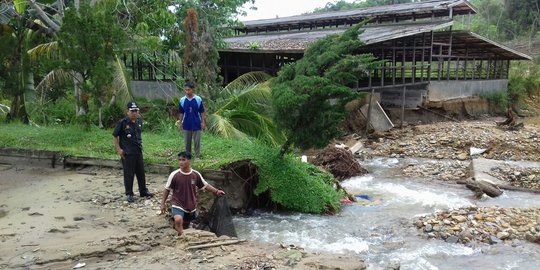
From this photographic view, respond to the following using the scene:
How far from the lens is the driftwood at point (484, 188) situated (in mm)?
11035

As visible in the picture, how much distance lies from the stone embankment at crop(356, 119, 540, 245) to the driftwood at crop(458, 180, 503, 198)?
1.21 m

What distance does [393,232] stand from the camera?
8500 millimetres

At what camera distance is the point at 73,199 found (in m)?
7.39

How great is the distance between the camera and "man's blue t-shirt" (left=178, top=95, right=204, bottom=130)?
841cm

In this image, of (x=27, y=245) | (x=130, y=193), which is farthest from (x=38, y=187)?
(x=27, y=245)

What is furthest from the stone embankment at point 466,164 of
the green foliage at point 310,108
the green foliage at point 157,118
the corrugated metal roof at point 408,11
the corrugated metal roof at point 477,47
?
the green foliage at point 157,118

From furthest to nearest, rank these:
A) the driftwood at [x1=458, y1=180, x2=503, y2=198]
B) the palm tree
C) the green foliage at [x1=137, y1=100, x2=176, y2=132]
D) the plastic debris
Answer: the green foliage at [x1=137, y1=100, x2=176, y2=132] → the palm tree → the driftwood at [x1=458, y1=180, x2=503, y2=198] → the plastic debris

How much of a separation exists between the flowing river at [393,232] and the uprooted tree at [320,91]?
5.31ft

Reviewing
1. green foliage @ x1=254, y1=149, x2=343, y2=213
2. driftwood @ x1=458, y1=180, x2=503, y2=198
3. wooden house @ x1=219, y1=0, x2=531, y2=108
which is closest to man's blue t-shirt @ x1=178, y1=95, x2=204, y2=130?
green foliage @ x1=254, y1=149, x2=343, y2=213

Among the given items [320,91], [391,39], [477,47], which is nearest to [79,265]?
[320,91]

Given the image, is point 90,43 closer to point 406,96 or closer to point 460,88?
point 406,96

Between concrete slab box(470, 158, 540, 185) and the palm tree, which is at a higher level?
the palm tree

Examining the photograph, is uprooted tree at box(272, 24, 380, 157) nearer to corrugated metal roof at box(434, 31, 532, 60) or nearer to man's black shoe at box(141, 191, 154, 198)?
man's black shoe at box(141, 191, 154, 198)

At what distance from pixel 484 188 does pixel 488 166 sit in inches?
91.0
